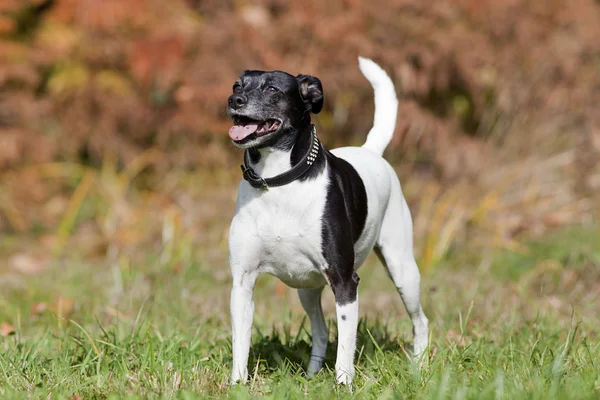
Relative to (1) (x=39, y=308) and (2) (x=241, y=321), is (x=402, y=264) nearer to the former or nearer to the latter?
(2) (x=241, y=321)

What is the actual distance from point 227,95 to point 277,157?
5374 mm

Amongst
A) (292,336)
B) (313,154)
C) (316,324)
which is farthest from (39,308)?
(313,154)

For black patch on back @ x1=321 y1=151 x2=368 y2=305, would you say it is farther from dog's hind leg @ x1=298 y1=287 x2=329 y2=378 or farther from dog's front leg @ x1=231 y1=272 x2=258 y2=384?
dog's hind leg @ x1=298 y1=287 x2=329 y2=378

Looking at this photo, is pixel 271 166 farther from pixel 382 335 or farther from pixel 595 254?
pixel 595 254

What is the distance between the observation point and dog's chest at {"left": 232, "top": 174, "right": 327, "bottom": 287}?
11.4ft

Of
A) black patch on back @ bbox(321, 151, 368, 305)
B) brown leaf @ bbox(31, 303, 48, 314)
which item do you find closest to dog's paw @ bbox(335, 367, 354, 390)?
black patch on back @ bbox(321, 151, 368, 305)

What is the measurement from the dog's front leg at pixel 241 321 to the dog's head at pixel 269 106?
0.65m

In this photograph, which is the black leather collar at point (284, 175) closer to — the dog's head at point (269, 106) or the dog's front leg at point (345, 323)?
the dog's head at point (269, 106)

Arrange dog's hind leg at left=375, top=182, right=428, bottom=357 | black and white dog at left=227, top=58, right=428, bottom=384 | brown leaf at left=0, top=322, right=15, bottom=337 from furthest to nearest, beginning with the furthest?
1. brown leaf at left=0, top=322, right=15, bottom=337
2. dog's hind leg at left=375, top=182, right=428, bottom=357
3. black and white dog at left=227, top=58, right=428, bottom=384

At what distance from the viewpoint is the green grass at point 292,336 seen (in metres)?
3.32

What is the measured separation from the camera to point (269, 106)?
3.42 meters

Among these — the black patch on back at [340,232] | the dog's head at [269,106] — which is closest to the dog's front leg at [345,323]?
the black patch on back at [340,232]

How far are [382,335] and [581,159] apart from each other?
16.1 ft

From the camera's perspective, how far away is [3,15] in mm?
9195
